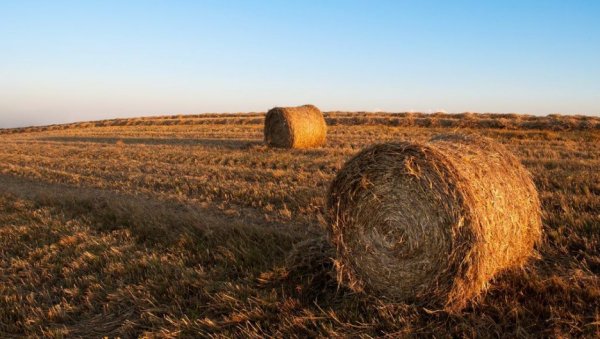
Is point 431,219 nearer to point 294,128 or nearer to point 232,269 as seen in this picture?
point 232,269

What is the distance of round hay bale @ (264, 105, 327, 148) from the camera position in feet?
56.8

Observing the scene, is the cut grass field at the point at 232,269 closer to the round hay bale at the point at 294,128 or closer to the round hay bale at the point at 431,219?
the round hay bale at the point at 431,219

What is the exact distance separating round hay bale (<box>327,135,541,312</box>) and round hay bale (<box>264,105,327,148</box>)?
1193 cm

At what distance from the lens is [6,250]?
23.7 ft

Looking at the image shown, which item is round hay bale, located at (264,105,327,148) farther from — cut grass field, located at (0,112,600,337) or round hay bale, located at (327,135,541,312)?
round hay bale, located at (327,135,541,312)

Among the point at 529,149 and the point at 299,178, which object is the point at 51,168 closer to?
the point at 299,178

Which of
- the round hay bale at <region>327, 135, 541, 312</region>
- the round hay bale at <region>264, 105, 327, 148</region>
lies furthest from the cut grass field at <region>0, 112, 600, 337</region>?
the round hay bale at <region>264, 105, 327, 148</region>

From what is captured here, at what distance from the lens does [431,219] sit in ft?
15.5

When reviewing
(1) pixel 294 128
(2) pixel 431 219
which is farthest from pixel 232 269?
(1) pixel 294 128

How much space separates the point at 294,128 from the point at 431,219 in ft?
42.0

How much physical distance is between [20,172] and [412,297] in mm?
14799

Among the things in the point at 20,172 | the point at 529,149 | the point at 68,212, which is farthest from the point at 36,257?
the point at 529,149

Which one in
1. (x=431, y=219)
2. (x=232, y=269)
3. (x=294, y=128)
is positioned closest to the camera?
(x=431, y=219)

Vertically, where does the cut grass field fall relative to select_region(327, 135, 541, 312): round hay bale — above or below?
below
